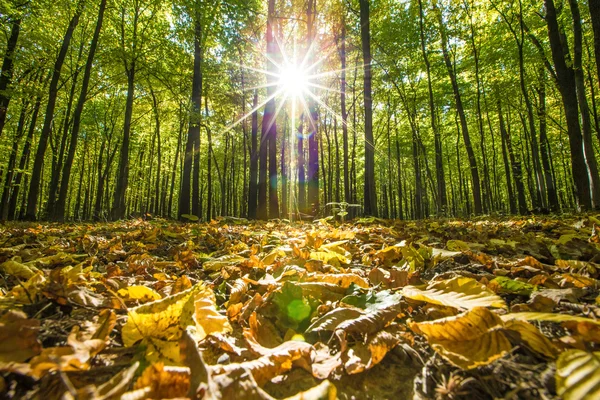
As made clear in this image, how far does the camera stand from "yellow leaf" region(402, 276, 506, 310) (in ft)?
2.92

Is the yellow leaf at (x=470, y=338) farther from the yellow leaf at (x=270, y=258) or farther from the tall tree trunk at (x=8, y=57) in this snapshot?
the tall tree trunk at (x=8, y=57)

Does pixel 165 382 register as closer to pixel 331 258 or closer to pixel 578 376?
A: pixel 578 376

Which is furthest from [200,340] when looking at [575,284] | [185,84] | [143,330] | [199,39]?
[185,84]

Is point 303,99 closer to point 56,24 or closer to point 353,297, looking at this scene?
point 56,24

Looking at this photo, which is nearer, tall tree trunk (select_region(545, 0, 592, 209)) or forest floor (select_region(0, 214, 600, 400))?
forest floor (select_region(0, 214, 600, 400))

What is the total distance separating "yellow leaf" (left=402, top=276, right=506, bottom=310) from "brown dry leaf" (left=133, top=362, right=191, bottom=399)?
2.48 feet

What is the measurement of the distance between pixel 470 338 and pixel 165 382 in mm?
684

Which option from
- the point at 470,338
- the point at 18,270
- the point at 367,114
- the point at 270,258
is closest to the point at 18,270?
the point at 18,270

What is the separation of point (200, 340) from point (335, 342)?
412 mm

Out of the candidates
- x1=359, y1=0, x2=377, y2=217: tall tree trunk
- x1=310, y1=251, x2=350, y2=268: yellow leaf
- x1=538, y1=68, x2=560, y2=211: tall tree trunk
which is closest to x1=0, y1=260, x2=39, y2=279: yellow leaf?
x1=310, y1=251, x2=350, y2=268: yellow leaf

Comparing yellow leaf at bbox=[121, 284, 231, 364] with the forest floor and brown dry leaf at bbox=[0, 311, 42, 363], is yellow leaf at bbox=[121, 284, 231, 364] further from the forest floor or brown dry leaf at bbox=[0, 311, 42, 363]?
brown dry leaf at bbox=[0, 311, 42, 363]

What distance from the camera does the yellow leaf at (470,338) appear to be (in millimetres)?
651

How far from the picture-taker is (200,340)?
0.86 meters

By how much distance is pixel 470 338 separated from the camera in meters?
0.70
